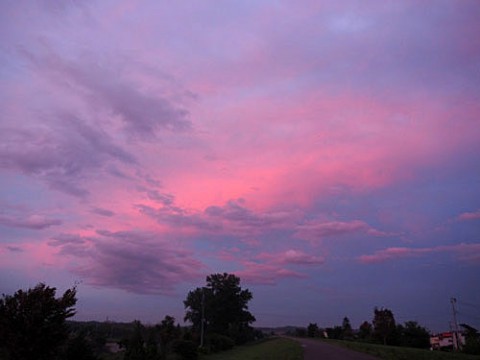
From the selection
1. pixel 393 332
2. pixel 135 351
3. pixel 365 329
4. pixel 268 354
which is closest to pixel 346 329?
pixel 365 329

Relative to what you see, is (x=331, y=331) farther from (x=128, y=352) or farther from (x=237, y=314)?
(x=128, y=352)

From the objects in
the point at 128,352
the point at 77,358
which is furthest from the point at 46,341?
the point at 128,352

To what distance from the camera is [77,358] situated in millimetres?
20594

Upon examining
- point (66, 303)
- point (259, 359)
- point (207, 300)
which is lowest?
point (259, 359)

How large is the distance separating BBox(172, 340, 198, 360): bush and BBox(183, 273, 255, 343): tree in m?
48.2

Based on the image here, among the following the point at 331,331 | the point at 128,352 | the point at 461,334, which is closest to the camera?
the point at 128,352

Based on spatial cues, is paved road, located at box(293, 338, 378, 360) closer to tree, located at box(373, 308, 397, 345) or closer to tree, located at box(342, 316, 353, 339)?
A: tree, located at box(373, 308, 397, 345)

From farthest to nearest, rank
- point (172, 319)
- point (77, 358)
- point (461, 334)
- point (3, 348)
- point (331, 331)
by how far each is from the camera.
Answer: point (331, 331) < point (461, 334) < point (172, 319) < point (77, 358) < point (3, 348)

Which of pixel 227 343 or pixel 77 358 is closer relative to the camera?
pixel 77 358

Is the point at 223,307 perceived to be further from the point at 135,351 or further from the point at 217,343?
the point at 135,351

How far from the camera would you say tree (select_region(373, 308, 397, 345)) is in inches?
2539

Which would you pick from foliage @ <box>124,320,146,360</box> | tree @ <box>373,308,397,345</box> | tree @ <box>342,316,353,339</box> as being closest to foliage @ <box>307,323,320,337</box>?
tree @ <box>342,316,353,339</box>

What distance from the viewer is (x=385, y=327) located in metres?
64.6

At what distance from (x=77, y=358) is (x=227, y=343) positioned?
47634 millimetres
